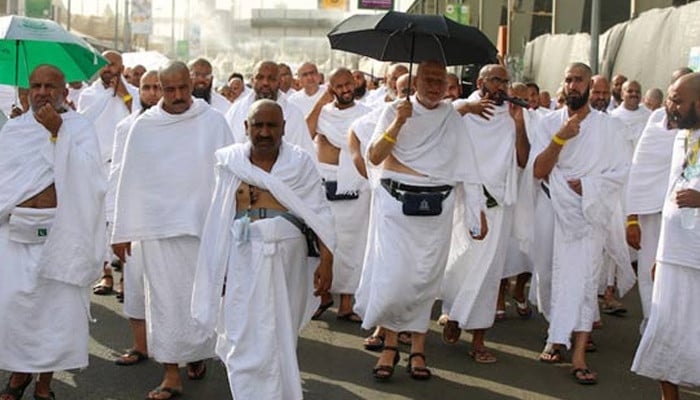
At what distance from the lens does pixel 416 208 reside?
24.0 ft

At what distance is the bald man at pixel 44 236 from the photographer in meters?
6.51

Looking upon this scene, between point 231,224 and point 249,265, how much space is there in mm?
260

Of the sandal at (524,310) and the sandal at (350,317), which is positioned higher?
the sandal at (524,310)

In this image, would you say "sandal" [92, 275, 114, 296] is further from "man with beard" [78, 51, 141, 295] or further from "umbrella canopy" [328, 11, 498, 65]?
"umbrella canopy" [328, 11, 498, 65]

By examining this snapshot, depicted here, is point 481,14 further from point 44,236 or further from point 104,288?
point 44,236

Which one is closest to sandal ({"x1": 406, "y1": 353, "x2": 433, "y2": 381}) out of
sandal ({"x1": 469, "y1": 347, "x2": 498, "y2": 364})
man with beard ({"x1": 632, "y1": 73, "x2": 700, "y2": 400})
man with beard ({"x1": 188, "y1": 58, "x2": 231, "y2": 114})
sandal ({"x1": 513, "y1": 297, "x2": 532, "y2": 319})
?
sandal ({"x1": 469, "y1": 347, "x2": 498, "y2": 364})

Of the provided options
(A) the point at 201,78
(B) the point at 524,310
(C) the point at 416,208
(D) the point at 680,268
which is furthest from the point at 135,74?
(D) the point at 680,268

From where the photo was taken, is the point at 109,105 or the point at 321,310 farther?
the point at 109,105

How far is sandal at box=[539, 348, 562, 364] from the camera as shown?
8.05 m

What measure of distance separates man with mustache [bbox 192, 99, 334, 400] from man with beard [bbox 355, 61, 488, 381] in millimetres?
1194

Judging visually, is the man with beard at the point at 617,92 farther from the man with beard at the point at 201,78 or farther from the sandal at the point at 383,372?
the sandal at the point at 383,372

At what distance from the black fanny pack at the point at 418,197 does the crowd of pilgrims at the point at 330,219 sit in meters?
0.01

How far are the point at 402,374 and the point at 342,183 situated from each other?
244cm

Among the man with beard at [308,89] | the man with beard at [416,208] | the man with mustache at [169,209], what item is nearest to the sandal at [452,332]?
the man with beard at [416,208]
